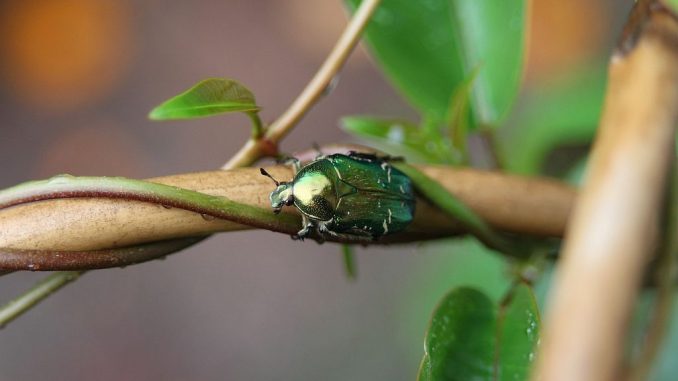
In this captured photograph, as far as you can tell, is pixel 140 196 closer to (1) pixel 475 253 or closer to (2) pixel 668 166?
(2) pixel 668 166

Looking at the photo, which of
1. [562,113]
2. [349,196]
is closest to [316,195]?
[349,196]

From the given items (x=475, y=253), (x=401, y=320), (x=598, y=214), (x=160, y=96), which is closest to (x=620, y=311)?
(x=598, y=214)

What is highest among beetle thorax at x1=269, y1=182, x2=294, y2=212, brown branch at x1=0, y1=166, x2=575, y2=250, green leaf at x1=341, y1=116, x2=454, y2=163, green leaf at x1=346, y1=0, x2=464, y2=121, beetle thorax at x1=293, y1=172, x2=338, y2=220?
green leaf at x1=346, y1=0, x2=464, y2=121

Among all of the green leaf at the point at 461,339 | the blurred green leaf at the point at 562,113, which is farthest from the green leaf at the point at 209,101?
the blurred green leaf at the point at 562,113

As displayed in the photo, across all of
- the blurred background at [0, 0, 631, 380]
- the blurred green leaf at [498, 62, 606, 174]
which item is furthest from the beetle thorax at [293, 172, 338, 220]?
the blurred background at [0, 0, 631, 380]

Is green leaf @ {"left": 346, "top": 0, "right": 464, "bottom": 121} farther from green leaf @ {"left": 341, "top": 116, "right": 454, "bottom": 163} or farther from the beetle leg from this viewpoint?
the beetle leg

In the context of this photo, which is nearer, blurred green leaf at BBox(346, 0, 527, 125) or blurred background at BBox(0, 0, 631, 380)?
blurred green leaf at BBox(346, 0, 527, 125)

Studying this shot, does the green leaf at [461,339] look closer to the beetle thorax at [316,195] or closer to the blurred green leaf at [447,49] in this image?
the beetle thorax at [316,195]

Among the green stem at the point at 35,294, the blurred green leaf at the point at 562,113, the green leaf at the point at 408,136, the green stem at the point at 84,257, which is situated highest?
the blurred green leaf at the point at 562,113
